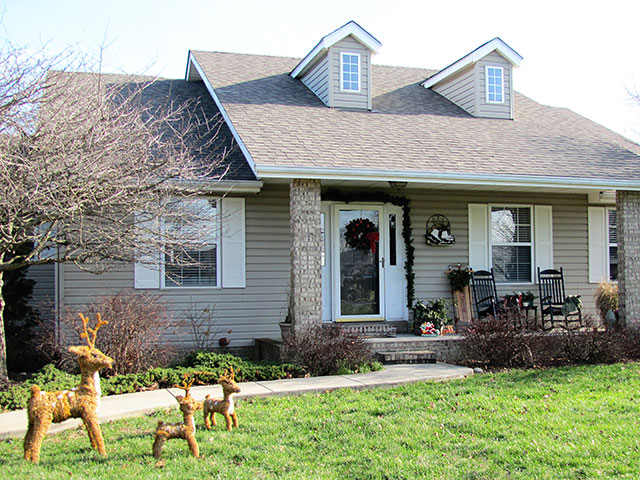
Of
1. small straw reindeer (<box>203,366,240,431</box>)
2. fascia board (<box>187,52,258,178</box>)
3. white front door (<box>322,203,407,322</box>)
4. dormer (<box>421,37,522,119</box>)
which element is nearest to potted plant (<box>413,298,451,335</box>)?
white front door (<box>322,203,407,322</box>)

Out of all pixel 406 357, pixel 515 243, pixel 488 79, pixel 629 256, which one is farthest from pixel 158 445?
pixel 488 79

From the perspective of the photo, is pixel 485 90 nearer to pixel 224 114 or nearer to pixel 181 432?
pixel 224 114

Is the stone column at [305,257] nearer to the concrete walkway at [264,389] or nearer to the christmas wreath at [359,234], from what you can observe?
the concrete walkway at [264,389]

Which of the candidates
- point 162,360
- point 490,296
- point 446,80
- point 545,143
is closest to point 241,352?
point 162,360

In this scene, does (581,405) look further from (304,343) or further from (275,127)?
(275,127)

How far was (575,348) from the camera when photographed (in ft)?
30.7

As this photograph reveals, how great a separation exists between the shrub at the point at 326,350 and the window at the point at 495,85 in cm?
698

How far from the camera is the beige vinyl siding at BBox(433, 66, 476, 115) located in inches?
540

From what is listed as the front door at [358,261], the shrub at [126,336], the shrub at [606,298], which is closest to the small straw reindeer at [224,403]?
the shrub at [126,336]

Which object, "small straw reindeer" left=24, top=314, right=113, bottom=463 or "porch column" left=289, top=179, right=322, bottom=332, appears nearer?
"small straw reindeer" left=24, top=314, right=113, bottom=463

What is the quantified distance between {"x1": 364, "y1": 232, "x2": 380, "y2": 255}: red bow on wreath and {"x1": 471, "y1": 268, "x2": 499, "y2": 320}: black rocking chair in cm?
188

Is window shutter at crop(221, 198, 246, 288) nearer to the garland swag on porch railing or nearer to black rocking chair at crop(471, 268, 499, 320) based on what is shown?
the garland swag on porch railing

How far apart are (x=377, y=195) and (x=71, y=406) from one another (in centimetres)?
739

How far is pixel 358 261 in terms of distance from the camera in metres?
11.7
